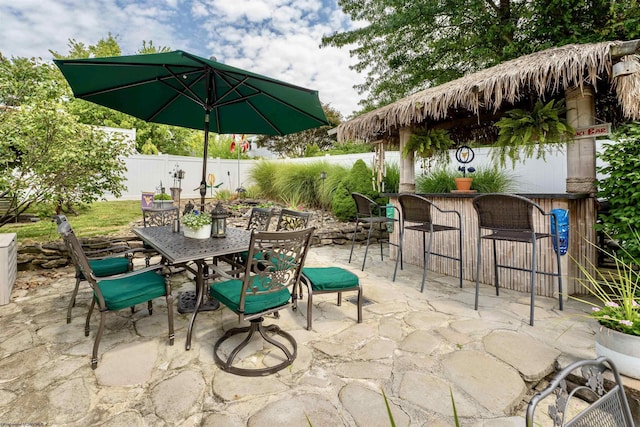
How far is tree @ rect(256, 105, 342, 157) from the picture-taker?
20.3 meters

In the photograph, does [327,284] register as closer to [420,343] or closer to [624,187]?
[420,343]

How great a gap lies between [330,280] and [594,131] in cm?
289

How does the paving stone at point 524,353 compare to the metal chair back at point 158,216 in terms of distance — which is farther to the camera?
the metal chair back at point 158,216

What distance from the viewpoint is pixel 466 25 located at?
25.5 ft

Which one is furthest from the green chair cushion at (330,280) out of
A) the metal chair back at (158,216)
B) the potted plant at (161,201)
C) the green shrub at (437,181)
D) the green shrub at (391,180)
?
the potted plant at (161,201)

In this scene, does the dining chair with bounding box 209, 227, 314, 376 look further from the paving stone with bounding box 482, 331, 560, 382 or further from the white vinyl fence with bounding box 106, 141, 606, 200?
the white vinyl fence with bounding box 106, 141, 606, 200

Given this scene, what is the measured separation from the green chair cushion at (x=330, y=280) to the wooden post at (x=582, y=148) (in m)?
2.48

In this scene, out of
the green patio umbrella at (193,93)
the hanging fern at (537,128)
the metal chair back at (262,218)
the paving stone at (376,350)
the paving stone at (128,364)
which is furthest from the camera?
the metal chair back at (262,218)

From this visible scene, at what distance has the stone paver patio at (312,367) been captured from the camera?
1511mm

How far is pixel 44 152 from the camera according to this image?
3359 millimetres

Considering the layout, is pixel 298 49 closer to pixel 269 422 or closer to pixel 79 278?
pixel 79 278

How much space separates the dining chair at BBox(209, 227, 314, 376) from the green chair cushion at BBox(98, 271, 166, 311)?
403 mm

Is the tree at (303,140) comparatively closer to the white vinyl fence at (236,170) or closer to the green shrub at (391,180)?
the white vinyl fence at (236,170)

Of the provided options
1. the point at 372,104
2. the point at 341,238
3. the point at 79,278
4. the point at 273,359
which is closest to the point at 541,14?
the point at 372,104
